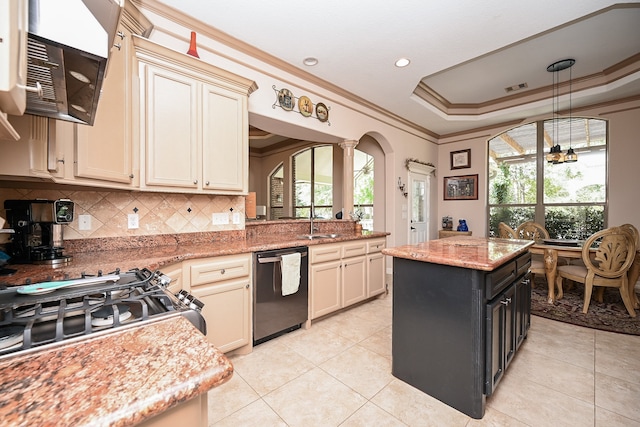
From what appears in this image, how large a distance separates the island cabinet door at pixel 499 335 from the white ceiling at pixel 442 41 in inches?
90.3

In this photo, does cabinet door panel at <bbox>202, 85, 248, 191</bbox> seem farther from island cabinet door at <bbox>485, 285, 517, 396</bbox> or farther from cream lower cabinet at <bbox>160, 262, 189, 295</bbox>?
island cabinet door at <bbox>485, 285, 517, 396</bbox>

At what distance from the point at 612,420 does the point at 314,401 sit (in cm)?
171

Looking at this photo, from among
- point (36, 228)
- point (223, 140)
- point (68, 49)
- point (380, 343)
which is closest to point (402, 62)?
point (223, 140)

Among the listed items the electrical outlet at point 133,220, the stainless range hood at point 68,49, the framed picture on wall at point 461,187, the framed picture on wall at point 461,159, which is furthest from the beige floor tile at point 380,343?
the framed picture on wall at point 461,159

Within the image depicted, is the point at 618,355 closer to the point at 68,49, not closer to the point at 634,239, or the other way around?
the point at 634,239

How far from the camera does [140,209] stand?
2.15 metres

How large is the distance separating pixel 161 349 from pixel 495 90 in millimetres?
5380

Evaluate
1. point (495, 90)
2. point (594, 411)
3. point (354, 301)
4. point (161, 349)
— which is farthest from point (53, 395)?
point (495, 90)

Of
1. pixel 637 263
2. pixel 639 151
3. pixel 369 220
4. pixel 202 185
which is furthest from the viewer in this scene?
pixel 369 220

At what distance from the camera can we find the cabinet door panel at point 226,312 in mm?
1932

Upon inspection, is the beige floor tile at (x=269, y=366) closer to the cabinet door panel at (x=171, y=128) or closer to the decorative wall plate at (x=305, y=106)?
the cabinet door panel at (x=171, y=128)

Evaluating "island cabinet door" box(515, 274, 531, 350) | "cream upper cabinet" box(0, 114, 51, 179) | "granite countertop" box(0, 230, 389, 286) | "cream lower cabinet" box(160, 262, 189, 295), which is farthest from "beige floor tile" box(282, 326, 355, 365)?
"cream upper cabinet" box(0, 114, 51, 179)

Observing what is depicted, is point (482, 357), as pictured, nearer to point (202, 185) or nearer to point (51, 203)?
point (202, 185)

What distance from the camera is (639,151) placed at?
12.7 feet
